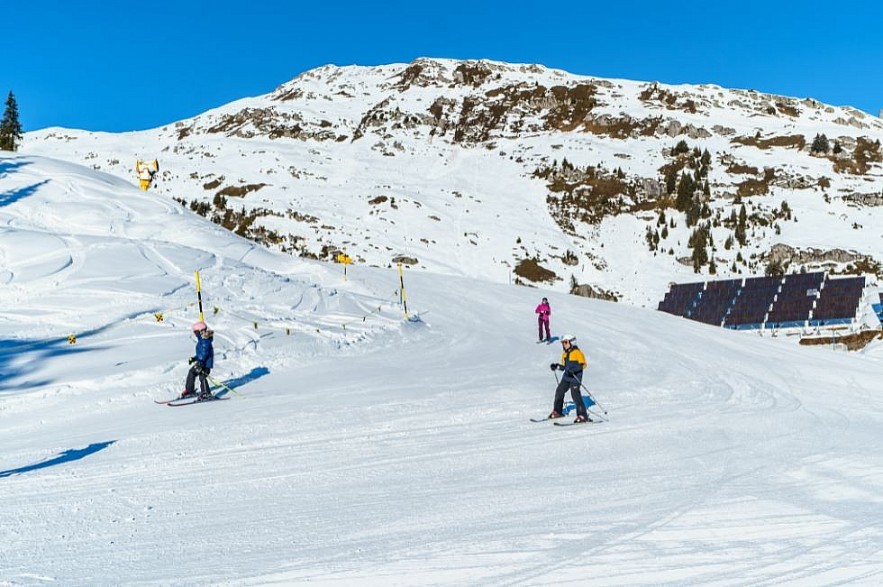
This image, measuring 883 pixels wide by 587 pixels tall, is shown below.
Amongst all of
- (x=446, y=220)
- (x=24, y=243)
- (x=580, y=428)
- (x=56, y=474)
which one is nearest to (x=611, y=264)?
(x=446, y=220)

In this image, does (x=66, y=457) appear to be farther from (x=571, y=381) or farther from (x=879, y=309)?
(x=879, y=309)

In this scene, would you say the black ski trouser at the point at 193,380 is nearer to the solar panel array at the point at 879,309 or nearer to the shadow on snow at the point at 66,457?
the shadow on snow at the point at 66,457

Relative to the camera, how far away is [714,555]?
19.1ft

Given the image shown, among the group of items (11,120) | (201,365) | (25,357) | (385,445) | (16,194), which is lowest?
(385,445)

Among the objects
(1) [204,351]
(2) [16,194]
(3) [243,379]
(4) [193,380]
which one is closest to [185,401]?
(4) [193,380]

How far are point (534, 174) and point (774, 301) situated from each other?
187 ft

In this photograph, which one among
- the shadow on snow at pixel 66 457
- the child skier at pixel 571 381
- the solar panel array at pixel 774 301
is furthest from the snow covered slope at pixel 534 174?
the shadow on snow at pixel 66 457

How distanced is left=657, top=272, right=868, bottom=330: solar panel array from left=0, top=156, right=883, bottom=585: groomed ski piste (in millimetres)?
19287

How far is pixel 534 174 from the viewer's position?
9712cm

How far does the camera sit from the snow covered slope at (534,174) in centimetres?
6738

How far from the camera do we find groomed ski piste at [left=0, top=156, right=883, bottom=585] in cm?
588

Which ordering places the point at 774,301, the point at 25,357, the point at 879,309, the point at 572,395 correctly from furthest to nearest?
the point at 774,301 → the point at 879,309 → the point at 25,357 → the point at 572,395

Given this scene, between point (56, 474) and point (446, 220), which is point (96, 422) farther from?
point (446, 220)

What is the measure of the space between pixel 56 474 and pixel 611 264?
215 ft
